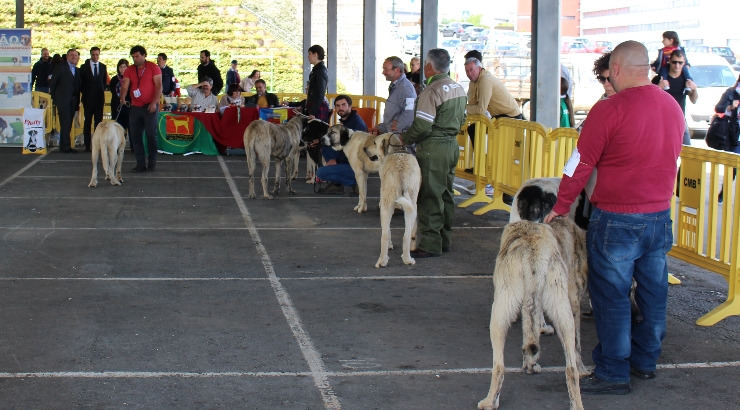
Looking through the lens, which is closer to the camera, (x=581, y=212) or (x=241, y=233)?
(x=581, y=212)

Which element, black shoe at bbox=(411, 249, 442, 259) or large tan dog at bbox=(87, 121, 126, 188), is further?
large tan dog at bbox=(87, 121, 126, 188)

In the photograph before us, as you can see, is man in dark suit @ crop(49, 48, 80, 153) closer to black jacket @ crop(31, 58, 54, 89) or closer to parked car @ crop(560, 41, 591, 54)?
black jacket @ crop(31, 58, 54, 89)

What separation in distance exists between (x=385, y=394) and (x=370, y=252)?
3918 millimetres

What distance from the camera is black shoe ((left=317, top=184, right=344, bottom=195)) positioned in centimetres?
1262

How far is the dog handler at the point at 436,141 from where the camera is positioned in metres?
7.81

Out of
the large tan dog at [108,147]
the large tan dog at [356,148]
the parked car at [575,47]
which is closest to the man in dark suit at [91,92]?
the large tan dog at [108,147]

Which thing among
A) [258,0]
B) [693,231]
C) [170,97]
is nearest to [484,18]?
[258,0]

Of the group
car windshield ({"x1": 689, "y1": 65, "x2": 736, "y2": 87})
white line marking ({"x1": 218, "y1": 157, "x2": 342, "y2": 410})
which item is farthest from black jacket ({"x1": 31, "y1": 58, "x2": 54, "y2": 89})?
car windshield ({"x1": 689, "y1": 65, "x2": 736, "y2": 87})

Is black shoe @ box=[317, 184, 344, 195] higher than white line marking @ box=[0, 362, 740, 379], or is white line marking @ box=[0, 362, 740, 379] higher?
black shoe @ box=[317, 184, 344, 195]

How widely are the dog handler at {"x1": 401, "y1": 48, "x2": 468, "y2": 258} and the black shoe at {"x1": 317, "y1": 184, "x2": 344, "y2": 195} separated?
4365 mm

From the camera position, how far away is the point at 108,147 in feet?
42.3

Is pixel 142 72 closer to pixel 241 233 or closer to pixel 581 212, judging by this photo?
pixel 241 233

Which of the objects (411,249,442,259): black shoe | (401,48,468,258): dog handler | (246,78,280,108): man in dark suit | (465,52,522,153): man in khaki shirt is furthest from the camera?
(246,78,280,108): man in dark suit

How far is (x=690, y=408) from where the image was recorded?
14.7 feet
